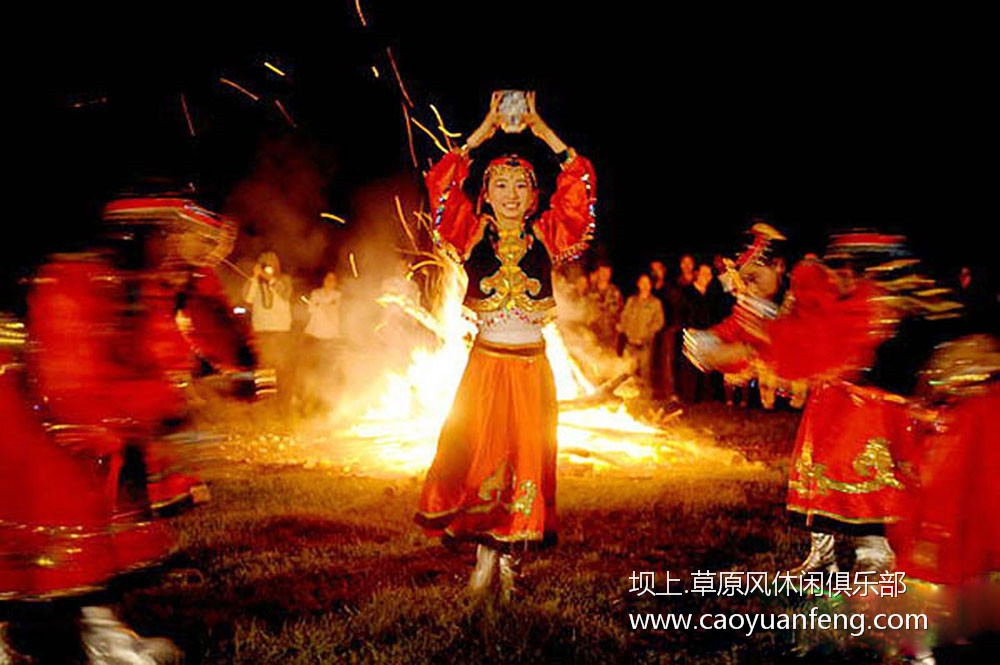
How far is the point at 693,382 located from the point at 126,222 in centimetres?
1075

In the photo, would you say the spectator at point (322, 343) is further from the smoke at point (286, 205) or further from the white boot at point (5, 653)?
the white boot at point (5, 653)

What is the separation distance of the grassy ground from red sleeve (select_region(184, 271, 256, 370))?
1.74ft

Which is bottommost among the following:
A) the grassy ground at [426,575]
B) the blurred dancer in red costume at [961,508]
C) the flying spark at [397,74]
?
the grassy ground at [426,575]

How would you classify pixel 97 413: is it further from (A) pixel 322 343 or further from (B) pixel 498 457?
(A) pixel 322 343

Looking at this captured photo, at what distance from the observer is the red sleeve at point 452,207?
471 centimetres

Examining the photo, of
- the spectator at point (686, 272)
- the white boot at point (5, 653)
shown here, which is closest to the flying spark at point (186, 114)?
the spectator at point (686, 272)

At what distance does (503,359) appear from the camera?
4.61 m

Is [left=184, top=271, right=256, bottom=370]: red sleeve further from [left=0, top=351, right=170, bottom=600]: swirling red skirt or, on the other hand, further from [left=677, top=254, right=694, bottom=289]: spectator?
[left=677, top=254, right=694, bottom=289]: spectator

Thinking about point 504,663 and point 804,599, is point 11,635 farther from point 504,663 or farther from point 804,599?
point 804,599

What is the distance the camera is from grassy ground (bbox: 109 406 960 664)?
4195mm

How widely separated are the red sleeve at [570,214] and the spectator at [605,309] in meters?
8.66

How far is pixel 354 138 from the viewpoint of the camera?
23.2 meters

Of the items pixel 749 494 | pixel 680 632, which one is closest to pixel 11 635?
pixel 680 632

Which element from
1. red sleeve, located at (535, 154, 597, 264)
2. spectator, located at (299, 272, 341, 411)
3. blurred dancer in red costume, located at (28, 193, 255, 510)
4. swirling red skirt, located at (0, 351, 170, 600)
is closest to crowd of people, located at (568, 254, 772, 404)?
spectator, located at (299, 272, 341, 411)
